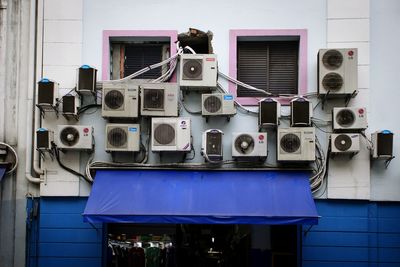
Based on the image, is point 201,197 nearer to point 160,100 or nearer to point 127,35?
point 160,100

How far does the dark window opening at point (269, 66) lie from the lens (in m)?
10.8

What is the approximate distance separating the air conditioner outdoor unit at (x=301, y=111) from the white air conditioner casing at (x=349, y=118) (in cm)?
48

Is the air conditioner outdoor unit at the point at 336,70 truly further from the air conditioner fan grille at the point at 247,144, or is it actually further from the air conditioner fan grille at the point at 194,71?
the air conditioner fan grille at the point at 194,71

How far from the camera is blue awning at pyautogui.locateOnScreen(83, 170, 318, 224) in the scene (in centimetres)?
910

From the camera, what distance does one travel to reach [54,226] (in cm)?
1038

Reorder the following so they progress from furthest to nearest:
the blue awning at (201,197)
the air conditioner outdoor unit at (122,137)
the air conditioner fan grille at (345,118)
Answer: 1. the air conditioner outdoor unit at (122,137)
2. the air conditioner fan grille at (345,118)
3. the blue awning at (201,197)

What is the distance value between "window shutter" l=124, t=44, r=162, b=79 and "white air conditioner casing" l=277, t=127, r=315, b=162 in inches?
114

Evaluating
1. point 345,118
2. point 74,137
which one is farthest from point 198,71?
point 345,118

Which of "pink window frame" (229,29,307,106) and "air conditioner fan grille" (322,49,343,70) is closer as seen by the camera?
"air conditioner fan grille" (322,49,343,70)

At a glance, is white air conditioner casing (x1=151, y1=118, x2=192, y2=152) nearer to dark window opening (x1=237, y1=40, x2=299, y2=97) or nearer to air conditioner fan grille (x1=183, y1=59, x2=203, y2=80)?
air conditioner fan grille (x1=183, y1=59, x2=203, y2=80)

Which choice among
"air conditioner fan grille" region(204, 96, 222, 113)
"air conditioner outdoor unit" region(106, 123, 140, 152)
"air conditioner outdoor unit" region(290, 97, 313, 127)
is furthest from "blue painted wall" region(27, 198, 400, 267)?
"air conditioner fan grille" region(204, 96, 222, 113)

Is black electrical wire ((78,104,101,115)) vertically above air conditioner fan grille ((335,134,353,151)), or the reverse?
black electrical wire ((78,104,101,115))

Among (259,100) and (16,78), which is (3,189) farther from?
(259,100)

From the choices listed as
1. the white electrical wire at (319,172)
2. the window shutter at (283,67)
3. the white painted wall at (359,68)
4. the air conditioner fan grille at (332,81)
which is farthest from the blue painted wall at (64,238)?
the air conditioner fan grille at (332,81)
